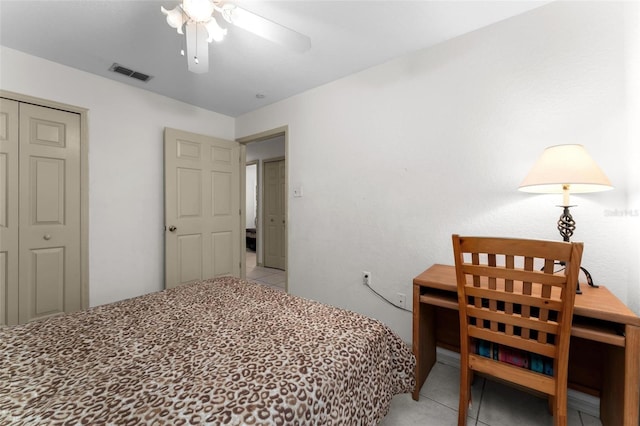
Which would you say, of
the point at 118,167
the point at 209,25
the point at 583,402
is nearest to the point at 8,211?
the point at 118,167

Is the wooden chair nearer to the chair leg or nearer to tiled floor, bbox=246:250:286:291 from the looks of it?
the chair leg

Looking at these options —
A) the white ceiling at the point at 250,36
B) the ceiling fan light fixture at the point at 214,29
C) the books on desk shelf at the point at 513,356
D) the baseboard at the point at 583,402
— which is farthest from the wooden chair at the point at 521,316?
the ceiling fan light fixture at the point at 214,29

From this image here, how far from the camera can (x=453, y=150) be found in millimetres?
1975

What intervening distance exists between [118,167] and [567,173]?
350 centimetres

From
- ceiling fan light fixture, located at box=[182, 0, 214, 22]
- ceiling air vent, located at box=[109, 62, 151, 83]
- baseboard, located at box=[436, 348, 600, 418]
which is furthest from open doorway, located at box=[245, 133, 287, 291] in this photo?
baseboard, located at box=[436, 348, 600, 418]

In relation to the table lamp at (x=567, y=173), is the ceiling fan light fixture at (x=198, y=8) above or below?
above

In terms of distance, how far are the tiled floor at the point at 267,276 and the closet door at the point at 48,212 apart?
214 cm

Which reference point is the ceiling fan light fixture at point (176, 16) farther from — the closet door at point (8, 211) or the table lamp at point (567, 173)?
the table lamp at point (567, 173)

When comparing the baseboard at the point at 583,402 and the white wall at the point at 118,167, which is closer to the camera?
the baseboard at the point at 583,402

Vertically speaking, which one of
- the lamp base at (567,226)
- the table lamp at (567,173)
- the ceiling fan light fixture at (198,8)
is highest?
the ceiling fan light fixture at (198,8)

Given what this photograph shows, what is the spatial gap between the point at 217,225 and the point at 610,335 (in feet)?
11.1

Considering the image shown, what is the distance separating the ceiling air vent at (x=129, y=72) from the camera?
7.84 feet

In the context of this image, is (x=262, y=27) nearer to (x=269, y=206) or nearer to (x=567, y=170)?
(x=567, y=170)

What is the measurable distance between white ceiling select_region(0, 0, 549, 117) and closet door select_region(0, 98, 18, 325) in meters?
0.59
